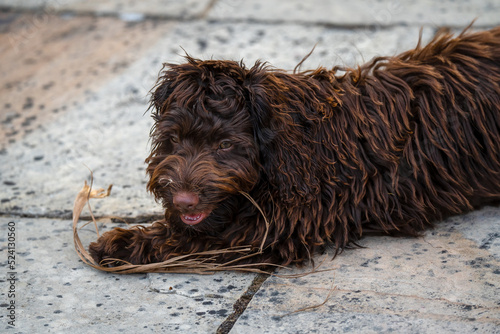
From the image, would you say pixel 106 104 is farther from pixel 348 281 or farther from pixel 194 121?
pixel 348 281

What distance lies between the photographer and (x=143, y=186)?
4621 millimetres

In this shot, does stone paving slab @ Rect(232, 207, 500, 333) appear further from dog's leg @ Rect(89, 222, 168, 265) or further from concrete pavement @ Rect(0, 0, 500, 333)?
dog's leg @ Rect(89, 222, 168, 265)

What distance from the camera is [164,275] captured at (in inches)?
140

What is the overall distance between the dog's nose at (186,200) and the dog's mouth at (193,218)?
118mm

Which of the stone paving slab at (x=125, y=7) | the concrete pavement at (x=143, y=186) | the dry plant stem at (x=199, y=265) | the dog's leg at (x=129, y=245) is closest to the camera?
the concrete pavement at (x=143, y=186)

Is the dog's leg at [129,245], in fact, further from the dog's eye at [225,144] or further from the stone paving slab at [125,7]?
the stone paving slab at [125,7]

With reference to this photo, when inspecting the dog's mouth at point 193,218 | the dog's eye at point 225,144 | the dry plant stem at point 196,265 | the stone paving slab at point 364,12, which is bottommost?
the dry plant stem at point 196,265

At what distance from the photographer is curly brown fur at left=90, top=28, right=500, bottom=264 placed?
132 inches

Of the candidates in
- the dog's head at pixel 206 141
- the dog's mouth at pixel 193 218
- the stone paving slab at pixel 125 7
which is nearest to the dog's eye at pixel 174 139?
the dog's head at pixel 206 141

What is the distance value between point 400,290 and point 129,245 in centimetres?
149

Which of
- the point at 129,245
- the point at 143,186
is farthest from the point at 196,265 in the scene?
the point at 143,186

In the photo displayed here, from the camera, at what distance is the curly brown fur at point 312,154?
3.37 meters

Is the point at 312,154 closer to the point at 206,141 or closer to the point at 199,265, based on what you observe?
the point at 206,141

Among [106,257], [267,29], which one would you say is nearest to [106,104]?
[267,29]
